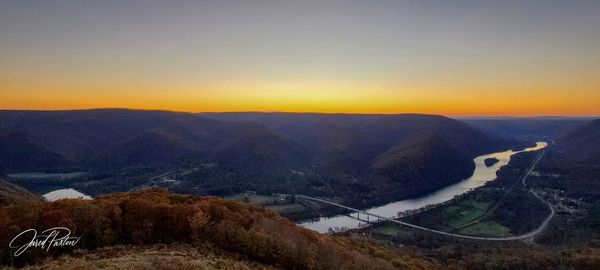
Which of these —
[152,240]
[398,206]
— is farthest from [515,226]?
[152,240]

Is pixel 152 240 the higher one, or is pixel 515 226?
pixel 152 240

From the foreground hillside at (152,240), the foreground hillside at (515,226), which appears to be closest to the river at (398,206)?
the foreground hillside at (515,226)

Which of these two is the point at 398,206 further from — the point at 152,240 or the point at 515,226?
the point at 152,240

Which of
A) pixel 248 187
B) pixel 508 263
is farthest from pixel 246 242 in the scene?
pixel 248 187

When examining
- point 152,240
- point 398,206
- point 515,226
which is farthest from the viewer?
A: point 398,206

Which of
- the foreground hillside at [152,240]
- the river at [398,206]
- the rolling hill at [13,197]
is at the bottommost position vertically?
the river at [398,206]

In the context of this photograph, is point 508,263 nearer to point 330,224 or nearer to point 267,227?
point 267,227

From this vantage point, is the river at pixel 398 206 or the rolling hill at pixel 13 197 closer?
the rolling hill at pixel 13 197

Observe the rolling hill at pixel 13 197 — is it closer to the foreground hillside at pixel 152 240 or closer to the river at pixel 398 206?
the foreground hillside at pixel 152 240

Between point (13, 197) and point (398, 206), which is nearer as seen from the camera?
point (13, 197)

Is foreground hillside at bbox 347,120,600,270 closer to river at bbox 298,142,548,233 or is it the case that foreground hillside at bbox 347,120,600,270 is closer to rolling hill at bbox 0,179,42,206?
river at bbox 298,142,548,233

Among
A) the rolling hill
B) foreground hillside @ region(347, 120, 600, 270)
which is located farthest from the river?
the rolling hill
